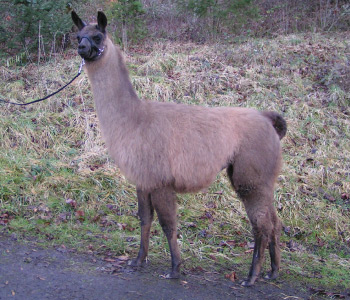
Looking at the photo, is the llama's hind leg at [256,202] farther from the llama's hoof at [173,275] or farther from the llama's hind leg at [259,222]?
the llama's hoof at [173,275]

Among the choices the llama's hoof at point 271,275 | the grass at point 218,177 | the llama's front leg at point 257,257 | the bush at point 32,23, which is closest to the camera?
the llama's front leg at point 257,257

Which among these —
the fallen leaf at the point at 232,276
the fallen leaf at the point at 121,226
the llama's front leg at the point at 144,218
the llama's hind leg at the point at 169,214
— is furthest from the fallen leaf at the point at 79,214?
the fallen leaf at the point at 232,276

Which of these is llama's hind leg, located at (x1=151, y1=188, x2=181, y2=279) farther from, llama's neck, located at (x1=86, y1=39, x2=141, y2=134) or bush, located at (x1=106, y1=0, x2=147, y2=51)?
bush, located at (x1=106, y1=0, x2=147, y2=51)

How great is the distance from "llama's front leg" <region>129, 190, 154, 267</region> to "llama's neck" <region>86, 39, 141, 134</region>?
81cm

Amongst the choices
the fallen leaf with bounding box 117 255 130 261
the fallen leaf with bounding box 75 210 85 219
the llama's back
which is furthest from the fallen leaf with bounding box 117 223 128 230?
the llama's back

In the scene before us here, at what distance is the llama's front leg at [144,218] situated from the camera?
4.67 metres

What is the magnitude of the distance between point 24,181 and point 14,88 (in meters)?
3.63

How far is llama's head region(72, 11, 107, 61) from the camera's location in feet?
14.1

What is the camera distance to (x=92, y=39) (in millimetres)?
4359

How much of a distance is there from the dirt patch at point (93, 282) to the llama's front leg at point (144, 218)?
0.45ft

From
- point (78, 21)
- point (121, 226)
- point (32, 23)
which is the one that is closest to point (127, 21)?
point (32, 23)

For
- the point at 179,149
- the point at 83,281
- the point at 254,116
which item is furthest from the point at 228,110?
the point at 83,281

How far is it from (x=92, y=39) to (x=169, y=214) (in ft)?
6.72

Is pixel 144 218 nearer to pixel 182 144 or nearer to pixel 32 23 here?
pixel 182 144
